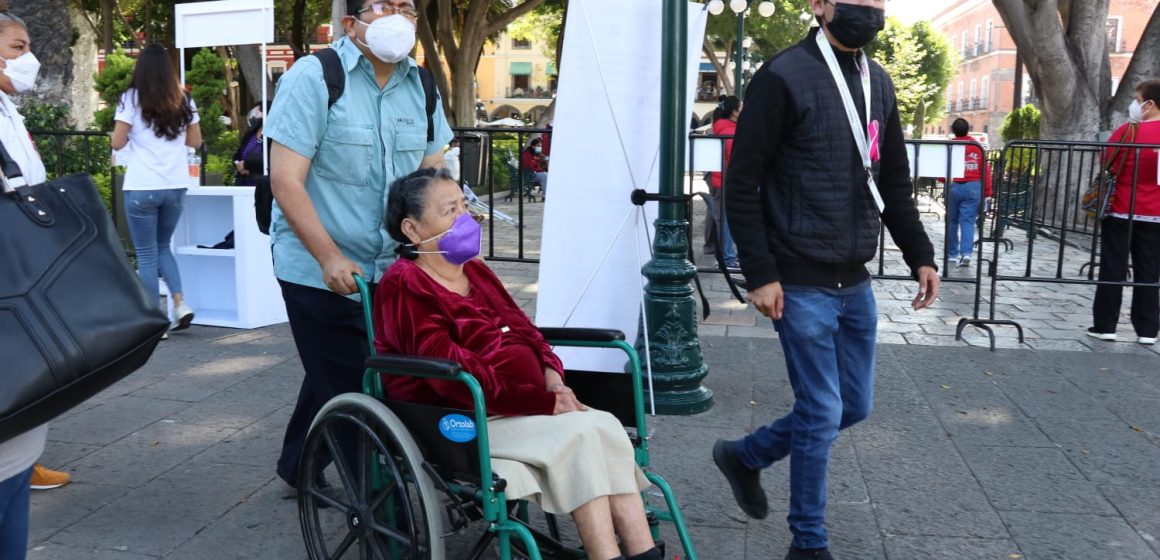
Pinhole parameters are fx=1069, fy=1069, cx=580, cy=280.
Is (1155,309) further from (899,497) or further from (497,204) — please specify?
(497,204)

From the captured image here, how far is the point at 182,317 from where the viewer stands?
22.9 feet

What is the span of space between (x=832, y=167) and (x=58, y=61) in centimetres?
1245

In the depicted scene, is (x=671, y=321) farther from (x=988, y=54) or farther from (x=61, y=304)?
(x=988, y=54)

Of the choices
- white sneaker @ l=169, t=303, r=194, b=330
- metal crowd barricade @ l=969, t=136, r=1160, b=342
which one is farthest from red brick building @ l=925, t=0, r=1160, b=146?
white sneaker @ l=169, t=303, r=194, b=330

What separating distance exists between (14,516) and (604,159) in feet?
10.9

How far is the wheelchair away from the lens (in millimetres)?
2754

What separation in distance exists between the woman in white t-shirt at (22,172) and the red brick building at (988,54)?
63.0 m

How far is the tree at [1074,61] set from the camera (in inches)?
582

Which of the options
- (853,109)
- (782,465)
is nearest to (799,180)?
(853,109)

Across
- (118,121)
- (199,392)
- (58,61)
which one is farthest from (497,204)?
(199,392)

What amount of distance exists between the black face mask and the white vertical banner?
1.89 metres

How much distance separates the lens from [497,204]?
21375 millimetres

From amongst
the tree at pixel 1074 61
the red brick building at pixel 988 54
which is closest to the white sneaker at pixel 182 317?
the tree at pixel 1074 61

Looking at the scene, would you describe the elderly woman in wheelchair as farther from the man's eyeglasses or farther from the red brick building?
the red brick building
